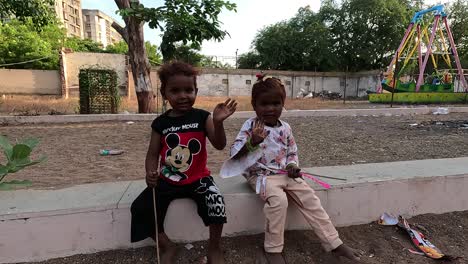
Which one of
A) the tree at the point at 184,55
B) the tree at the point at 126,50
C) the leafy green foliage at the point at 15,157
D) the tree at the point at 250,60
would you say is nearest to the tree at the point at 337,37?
the tree at the point at 250,60

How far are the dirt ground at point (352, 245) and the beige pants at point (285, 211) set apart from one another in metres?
0.16

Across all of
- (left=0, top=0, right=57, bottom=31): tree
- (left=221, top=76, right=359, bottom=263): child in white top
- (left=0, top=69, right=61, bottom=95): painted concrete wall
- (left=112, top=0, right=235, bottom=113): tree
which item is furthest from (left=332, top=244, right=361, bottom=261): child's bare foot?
(left=0, top=69, right=61, bottom=95): painted concrete wall

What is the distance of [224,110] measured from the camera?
1.89 meters

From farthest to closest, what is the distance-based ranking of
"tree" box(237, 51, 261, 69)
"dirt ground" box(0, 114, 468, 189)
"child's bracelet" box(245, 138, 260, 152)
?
"tree" box(237, 51, 261, 69)
"dirt ground" box(0, 114, 468, 189)
"child's bracelet" box(245, 138, 260, 152)

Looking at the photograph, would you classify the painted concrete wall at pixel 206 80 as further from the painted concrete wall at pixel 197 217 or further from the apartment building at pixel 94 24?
the apartment building at pixel 94 24

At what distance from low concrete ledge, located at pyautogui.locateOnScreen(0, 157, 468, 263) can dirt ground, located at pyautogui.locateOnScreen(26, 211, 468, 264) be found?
0.20 feet

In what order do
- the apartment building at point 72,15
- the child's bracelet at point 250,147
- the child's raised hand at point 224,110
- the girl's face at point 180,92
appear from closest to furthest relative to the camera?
the child's raised hand at point 224,110 → the child's bracelet at point 250,147 → the girl's face at point 180,92 → the apartment building at point 72,15

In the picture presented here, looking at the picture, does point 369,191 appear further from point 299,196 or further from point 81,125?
point 81,125

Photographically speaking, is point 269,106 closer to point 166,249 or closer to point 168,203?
point 168,203

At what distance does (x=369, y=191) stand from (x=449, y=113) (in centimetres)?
1003

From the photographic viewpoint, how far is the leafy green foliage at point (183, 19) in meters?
6.95

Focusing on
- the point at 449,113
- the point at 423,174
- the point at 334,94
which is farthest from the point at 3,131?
the point at 334,94

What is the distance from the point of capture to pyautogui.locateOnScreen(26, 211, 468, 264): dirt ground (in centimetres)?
197

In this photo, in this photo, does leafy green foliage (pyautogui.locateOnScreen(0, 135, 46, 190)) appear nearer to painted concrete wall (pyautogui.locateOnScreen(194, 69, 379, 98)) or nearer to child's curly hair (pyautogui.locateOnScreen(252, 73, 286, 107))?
child's curly hair (pyautogui.locateOnScreen(252, 73, 286, 107))
